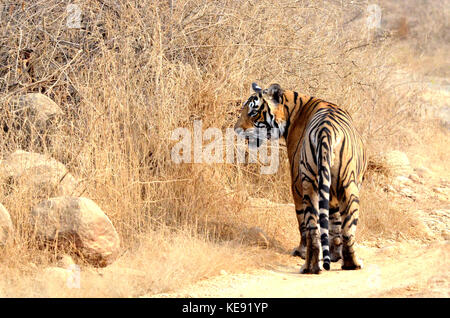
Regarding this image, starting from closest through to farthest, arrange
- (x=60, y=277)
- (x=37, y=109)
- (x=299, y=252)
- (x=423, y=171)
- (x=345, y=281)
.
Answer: (x=60, y=277)
(x=345, y=281)
(x=299, y=252)
(x=37, y=109)
(x=423, y=171)

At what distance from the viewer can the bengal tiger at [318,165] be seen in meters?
5.14

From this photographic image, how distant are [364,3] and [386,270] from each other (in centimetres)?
511

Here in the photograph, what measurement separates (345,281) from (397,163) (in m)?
3.94

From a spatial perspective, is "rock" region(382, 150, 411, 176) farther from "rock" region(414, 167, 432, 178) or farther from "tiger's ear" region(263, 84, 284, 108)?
"tiger's ear" region(263, 84, 284, 108)

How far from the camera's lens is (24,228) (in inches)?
208

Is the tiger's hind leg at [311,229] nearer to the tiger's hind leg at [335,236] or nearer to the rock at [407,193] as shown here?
the tiger's hind leg at [335,236]

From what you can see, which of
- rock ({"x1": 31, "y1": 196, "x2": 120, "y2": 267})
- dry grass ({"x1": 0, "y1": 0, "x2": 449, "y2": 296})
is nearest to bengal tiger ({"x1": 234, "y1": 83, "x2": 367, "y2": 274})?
dry grass ({"x1": 0, "y1": 0, "x2": 449, "y2": 296})

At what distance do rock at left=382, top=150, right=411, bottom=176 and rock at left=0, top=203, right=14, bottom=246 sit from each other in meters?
4.72

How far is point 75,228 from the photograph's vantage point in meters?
5.21

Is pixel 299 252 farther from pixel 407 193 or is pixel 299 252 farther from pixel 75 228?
pixel 407 193

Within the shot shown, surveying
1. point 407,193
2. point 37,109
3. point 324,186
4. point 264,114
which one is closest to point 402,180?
point 407,193

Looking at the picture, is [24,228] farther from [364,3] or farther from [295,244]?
[364,3]

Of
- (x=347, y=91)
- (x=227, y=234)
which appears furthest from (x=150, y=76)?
(x=347, y=91)

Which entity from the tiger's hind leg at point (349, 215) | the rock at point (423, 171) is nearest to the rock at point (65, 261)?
the tiger's hind leg at point (349, 215)
